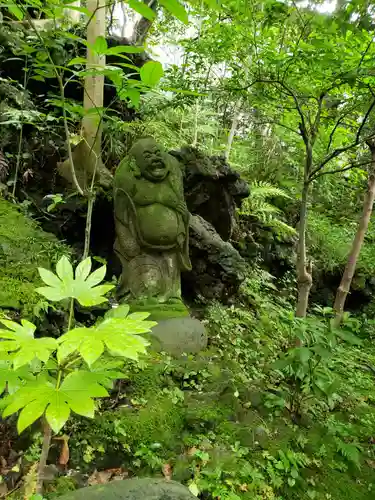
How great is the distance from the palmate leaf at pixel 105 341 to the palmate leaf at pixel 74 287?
3.9 inches

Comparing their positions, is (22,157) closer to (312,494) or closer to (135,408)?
(135,408)

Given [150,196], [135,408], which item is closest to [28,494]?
[135,408]

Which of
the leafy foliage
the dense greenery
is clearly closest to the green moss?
the dense greenery

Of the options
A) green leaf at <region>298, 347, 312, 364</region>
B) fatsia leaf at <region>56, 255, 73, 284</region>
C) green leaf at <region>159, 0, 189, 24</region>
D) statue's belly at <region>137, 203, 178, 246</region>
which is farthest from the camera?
statue's belly at <region>137, 203, 178, 246</region>

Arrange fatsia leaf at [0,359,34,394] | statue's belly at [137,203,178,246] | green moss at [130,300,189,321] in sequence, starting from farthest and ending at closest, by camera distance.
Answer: statue's belly at [137,203,178,246]
green moss at [130,300,189,321]
fatsia leaf at [0,359,34,394]

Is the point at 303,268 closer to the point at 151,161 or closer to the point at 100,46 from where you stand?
the point at 151,161

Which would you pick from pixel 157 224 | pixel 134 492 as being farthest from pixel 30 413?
pixel 157 224

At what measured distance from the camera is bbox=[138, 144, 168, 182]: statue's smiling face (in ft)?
14.3

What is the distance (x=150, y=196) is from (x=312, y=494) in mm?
3147

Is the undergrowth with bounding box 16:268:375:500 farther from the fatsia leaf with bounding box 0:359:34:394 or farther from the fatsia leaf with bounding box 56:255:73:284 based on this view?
the fatsia leaf with bounding box 56:255:73:284

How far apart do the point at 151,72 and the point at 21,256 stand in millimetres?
2855

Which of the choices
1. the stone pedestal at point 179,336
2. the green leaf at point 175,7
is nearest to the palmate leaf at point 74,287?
the green leaf at point 175,7

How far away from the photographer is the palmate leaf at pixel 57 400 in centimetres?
75

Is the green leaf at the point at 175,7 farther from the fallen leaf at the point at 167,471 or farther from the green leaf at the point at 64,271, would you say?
the fallen leaf at the point at 167,471
